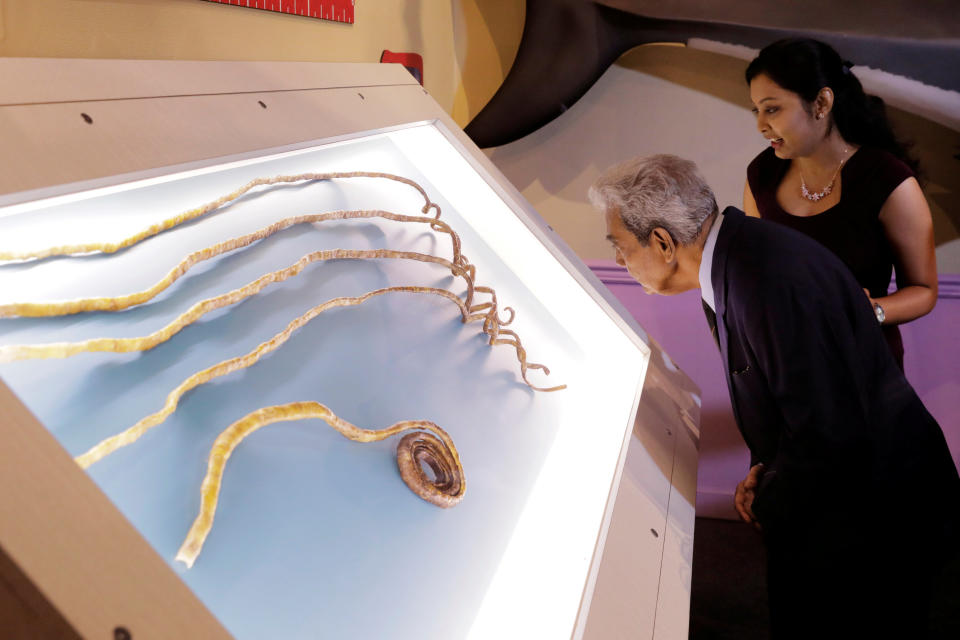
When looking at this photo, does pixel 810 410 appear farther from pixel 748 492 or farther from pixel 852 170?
pixel 852 170

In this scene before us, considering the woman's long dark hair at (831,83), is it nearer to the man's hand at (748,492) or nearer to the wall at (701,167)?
the wall at (701,167)

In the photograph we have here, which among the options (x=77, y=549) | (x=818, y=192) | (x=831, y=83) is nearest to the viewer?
(x=77, y=549)

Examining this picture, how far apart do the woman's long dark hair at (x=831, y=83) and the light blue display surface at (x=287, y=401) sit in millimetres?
1022

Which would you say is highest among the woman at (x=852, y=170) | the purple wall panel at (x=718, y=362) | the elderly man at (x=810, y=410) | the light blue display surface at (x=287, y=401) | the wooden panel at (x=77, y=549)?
the purple wall panel at (x=718, y=362)

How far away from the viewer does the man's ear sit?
3.52 feet

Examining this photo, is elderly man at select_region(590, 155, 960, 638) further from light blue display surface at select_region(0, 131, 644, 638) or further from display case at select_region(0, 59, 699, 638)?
light blue display surface at select_region(0, 131, 644, 638)

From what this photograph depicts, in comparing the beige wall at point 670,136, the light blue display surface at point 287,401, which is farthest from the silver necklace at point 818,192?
the light blue display surface at point 287,401

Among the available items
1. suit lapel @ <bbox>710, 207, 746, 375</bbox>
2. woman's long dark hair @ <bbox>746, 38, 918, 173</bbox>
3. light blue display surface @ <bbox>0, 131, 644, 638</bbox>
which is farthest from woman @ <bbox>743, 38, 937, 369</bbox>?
light blue display surface @ <bbox>0, 131, 644, 638</bbox>

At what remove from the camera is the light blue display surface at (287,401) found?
0.41 meters

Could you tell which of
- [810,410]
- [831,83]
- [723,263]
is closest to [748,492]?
[810,410]

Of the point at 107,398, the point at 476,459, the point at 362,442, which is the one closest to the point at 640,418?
the point at 476,459

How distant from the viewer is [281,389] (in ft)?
1.73

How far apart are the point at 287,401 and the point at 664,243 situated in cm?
71

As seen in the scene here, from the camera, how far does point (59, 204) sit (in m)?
0.47
